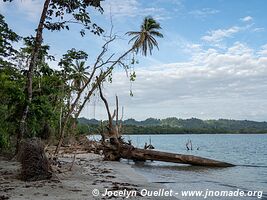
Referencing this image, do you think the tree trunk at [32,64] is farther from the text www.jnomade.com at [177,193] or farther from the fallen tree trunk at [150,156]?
the fallen tree trunk at [150,156]

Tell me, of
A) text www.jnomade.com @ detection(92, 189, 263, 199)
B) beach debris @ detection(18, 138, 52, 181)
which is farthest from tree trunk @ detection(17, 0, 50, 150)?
text www.jnomade.com @ detection(92, 189, 263, 199)

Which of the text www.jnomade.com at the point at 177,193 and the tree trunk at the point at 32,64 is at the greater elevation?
the tree trunk at the point at 32,64

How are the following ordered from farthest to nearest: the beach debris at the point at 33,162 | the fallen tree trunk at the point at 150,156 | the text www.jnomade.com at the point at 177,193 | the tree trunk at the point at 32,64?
the fallen tree trunk at the point at 150,156 < the tree trunk at the point at 32,64 < the beach debris at the point at 33,162 < the text www.jnomade.com at the point at 177,193

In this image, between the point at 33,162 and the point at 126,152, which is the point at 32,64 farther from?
the point at 126,152

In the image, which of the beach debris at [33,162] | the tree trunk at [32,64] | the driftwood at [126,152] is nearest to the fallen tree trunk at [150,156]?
the driftwood at [126,152]

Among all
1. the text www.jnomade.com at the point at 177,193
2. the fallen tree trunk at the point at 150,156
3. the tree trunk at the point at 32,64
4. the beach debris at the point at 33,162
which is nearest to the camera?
the text www.jnomade.com at the point at 177,193

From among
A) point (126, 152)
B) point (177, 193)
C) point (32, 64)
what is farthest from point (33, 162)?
point (126, 152)

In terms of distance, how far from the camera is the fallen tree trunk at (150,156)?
2334 centimetres

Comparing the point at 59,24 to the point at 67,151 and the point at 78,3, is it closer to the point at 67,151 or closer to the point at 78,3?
the point at 78,3

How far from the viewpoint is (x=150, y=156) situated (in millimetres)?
24578

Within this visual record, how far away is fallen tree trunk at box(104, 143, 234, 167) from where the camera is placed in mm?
23344

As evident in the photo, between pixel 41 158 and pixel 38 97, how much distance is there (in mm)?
4935

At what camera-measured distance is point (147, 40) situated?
1214 inches

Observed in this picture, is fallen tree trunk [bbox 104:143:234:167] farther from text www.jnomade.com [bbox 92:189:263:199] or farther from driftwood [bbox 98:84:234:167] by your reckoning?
text www.jnomade.com [bbox 92:189:263:199]
